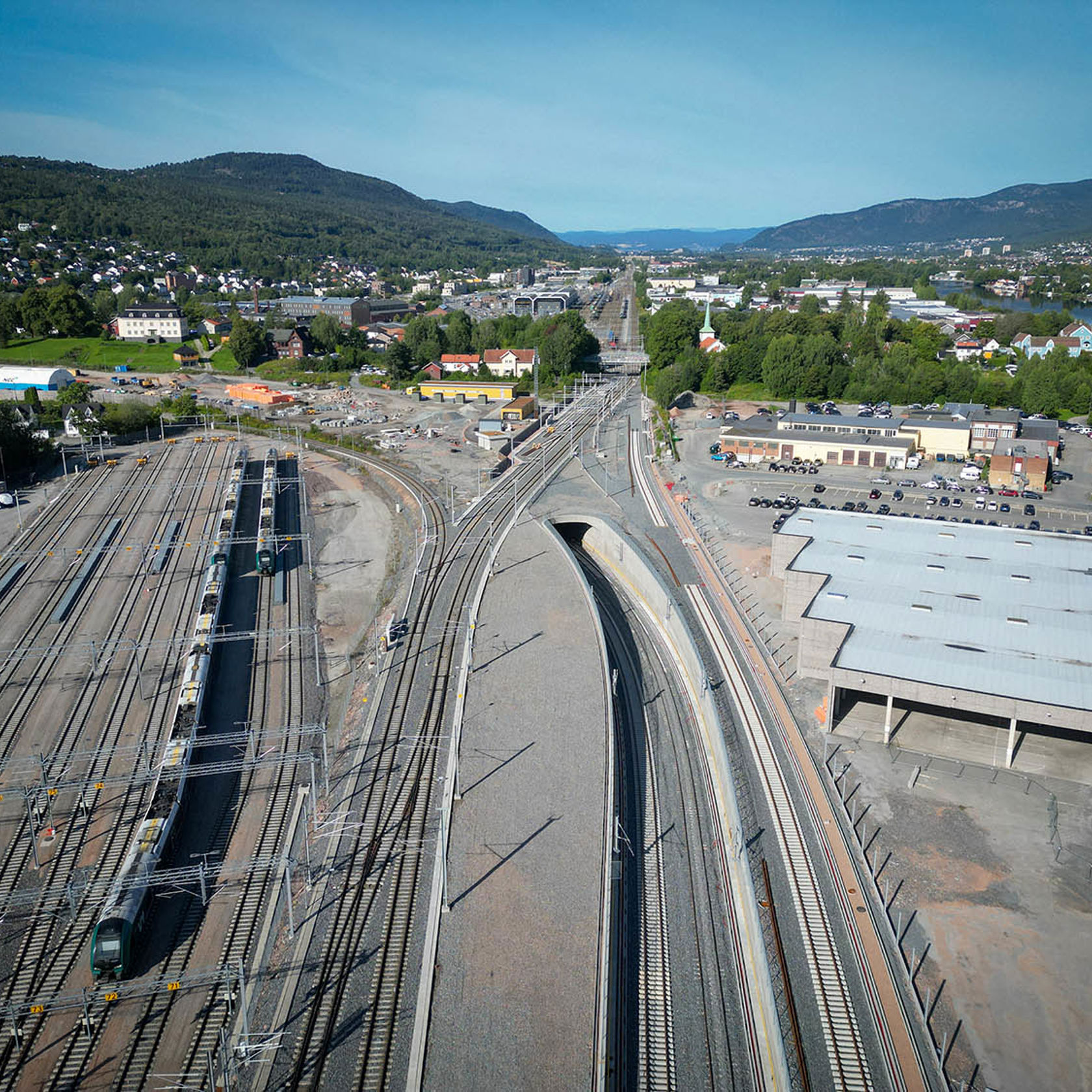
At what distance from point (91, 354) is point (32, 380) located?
1372 centimetres

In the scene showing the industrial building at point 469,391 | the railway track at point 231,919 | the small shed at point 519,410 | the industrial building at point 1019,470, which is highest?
the industrial building at point 469,391

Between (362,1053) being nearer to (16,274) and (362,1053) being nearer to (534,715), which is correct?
(534,715)

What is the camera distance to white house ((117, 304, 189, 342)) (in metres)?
73.6

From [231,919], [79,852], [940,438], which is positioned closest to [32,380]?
Result: [79,852]

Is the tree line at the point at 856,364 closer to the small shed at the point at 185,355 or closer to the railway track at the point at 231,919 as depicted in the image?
the small shed at the point at 185,355

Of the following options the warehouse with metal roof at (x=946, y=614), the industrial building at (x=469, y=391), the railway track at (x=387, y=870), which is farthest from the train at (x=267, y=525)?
the industrial building at (x=469, y=391)

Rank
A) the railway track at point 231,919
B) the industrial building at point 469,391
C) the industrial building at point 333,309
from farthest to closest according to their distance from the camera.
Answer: the industrial building at point 333,309 → the industrial building at point 469,391 → the railway track at point 231,919

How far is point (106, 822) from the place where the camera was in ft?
53.6

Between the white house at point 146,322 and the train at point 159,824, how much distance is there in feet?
189

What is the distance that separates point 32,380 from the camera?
185 feet

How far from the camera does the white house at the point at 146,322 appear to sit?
73.6m

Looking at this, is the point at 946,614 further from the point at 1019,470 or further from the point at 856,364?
the point at 856,364

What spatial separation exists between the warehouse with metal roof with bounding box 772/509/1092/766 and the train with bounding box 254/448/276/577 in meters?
16.9

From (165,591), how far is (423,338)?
46.1m
